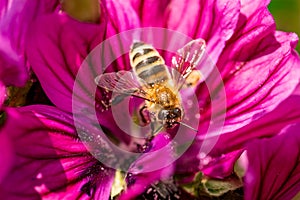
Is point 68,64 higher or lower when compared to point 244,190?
higher

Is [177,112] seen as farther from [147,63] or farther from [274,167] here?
[274,167]

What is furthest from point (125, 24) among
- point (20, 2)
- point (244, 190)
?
point (244, 190)

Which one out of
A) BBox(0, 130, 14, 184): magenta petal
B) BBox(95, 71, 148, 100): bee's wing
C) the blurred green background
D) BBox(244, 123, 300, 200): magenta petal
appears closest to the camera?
BBox(0, 130, 14, 184): magenta petal

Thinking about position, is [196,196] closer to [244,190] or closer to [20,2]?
[244,190]

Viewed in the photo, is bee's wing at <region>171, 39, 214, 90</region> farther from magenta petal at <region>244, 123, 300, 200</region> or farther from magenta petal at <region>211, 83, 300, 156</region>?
magenta petal at <region>244, 123, 300, 200</region>

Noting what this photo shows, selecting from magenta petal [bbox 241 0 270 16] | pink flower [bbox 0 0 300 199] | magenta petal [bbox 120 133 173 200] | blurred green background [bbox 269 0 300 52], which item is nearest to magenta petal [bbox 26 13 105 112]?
pink flower [bbox 0 0 300 199]
